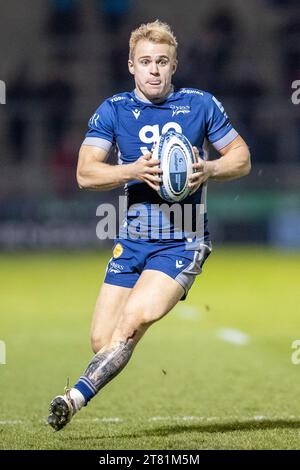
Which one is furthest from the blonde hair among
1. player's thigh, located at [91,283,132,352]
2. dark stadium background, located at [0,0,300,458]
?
dark stadium background, located at [0,0,300,458]

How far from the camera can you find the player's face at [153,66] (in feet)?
20.2

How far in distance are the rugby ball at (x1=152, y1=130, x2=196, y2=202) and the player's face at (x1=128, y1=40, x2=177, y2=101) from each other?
0.39 meters

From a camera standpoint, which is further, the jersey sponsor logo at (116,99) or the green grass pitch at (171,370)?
the jersey sponsor logo at (116,99)

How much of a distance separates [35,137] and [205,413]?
1791 centimetres

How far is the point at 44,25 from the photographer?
26.0m

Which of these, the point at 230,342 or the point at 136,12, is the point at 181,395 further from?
the point at 136,12

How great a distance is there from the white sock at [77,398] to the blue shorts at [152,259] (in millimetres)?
726

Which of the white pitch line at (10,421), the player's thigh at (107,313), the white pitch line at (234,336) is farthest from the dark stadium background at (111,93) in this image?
the player's thigh at (107,313)

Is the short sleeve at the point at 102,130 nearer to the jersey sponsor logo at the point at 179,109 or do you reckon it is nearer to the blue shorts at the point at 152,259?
the jersey sponsor logo at the point at 179,109

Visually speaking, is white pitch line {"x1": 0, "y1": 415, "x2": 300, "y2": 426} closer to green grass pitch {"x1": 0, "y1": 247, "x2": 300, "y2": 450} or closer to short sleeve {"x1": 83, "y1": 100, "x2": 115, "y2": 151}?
green grass pitch {"x1": 0, "y1": 247, "x2": 300, "y2": 450}

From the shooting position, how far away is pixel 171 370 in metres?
9.26

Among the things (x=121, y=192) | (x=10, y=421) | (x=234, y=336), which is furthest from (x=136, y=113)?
(x=121, y=192)

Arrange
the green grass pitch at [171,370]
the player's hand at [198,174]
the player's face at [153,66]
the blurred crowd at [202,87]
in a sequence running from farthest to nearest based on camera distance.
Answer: the blurred crowd at [202,87] → the green grass pitch at [171,370] → the player's face at [153,66] → the player's hand at [198,174]

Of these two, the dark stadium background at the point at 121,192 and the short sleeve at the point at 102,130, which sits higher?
the short sleeve at the point at 102,130
